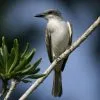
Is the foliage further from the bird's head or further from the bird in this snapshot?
the bird's head

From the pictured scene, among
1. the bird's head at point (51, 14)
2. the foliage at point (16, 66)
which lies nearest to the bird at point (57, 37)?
the bird's head at point (51, 14)

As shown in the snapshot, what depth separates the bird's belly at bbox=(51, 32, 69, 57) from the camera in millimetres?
4051

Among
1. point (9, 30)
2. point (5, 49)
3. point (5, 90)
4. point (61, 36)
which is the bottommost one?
point (9, 30)

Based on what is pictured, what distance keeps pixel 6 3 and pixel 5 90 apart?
16.7ft

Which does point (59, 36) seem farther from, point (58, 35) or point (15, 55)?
point (15, 55)

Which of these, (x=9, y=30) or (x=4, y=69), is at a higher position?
(x=4, y=69)

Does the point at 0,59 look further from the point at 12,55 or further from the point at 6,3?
the point at 6,3

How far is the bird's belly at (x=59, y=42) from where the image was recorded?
13.3ft

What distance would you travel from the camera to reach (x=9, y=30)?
217 inches

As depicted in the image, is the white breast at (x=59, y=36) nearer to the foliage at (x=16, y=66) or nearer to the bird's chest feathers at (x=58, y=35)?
the bird's chest feathers at (x=58, y=35)

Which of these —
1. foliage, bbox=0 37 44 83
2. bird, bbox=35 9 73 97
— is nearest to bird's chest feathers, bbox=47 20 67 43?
bird, bbox=35 9 73 97

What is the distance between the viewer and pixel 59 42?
4145mm

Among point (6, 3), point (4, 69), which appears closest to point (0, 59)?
point (4, 69)

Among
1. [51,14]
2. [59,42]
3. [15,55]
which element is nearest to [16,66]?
[15,55]
